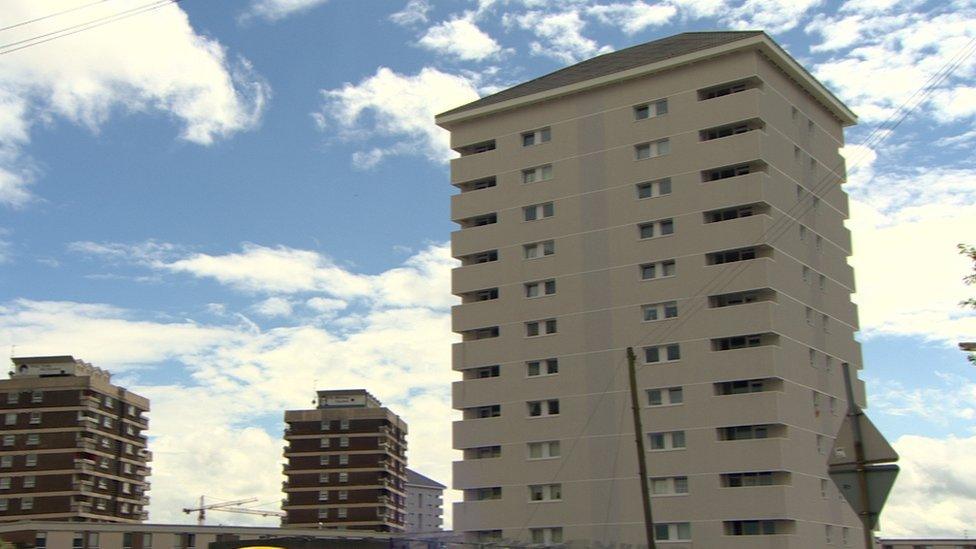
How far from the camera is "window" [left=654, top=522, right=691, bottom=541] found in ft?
229

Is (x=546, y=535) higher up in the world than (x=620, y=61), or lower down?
lower down

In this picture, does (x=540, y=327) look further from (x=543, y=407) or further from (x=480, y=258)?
(x=480, y=258)

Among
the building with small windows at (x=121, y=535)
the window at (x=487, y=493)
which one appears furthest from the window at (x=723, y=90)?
the building with small windows at (x=121, y=535)

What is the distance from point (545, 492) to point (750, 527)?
14114 mm

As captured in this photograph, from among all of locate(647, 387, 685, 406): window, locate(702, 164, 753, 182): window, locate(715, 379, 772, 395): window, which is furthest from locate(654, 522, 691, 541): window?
locate(702, 164, 753, 182): window

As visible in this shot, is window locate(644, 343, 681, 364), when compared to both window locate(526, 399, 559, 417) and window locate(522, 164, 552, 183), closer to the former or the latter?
Result: window locate(526, 399, 559, 417)

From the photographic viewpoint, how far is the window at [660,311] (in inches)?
2879

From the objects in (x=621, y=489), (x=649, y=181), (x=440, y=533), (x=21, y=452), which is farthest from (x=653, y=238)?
(x=21, y=452)

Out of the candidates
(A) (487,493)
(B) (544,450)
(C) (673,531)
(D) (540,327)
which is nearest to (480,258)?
(D) (540,327)

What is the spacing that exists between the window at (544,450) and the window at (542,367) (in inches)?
181

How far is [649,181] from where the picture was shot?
248 feet

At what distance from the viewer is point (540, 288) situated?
79125 mm

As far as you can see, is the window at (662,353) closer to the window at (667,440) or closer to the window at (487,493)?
the window at (667,440)

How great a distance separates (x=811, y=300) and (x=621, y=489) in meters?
17.9
